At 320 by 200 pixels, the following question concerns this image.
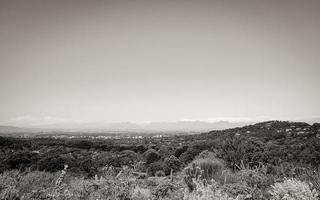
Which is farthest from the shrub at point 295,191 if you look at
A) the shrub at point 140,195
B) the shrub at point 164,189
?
the shrub at point 140,195

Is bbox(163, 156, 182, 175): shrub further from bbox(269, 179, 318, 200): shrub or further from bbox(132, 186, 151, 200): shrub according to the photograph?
bbox(269, 179, 318, 200): shrub

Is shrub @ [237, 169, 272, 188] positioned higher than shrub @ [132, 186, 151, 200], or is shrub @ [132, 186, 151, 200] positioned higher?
shrub @ [237, 169, 272, 188]

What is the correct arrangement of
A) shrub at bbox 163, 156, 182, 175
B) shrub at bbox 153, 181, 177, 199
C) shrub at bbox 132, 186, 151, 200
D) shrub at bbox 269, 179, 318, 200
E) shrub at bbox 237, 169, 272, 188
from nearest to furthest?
shrub at bbox 269, 179, 318, 200 → shrub at bbox 132, 186, 151, 200 → shrub at bbox 153, 181, 177, 199 → shrub at bbox 237, 169, 272, 188 → shrub at bbox 163, 156, 182, 175

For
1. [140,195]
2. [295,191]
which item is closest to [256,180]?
[295,191]

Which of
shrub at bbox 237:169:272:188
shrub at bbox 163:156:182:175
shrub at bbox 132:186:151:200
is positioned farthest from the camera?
shrub at bbox 163:156:182:175

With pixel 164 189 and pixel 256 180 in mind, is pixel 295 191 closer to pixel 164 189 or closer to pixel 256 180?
pixel 256 180

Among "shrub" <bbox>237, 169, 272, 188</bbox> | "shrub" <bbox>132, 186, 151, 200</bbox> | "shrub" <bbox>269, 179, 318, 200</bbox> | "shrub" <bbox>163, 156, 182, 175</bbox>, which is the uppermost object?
"shrub" <bbox>269, 179, 318, 200</bbox>

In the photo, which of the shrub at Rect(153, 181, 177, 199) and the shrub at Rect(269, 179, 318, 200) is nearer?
the shrub at Rect(269, 179, 318, 200)

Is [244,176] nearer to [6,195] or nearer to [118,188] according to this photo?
[118,188]

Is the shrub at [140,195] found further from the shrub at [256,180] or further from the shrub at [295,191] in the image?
the shrub at [295,191]

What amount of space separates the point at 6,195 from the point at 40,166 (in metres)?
19.2

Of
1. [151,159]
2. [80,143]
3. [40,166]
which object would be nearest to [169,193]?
[40,166]

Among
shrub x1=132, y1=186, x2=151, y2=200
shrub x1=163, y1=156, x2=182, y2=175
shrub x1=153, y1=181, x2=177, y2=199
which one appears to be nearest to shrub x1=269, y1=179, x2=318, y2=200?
shrub x1=153, y1=181, x2=177, y2=199

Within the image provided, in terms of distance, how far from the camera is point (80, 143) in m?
55.1
